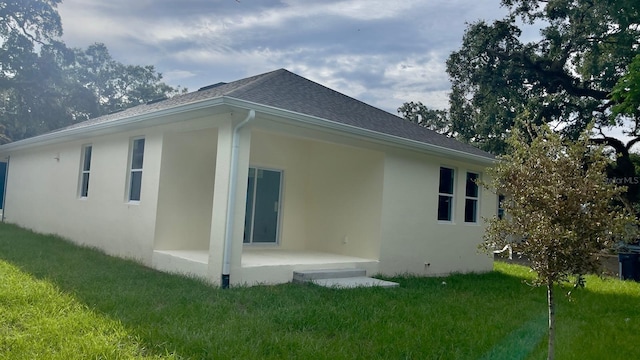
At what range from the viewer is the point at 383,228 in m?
9.10

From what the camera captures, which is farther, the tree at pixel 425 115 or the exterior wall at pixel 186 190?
the tree at pixel 425 115

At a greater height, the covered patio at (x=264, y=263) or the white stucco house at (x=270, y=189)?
the white stucco house at (x=270, y=189)

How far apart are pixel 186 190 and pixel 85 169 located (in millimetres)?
3962

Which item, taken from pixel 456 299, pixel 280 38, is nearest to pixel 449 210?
pixel 456 299

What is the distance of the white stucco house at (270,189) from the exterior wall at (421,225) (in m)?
0.03

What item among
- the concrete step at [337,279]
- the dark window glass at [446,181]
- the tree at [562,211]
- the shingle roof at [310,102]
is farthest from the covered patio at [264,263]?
the tree at [562,211]

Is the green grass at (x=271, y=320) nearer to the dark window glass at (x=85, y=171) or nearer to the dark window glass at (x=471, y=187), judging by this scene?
the dark window glass at (x=85, y=171)

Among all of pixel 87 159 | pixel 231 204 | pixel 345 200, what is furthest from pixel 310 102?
pixel 87 159

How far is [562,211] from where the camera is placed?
3.55 meters

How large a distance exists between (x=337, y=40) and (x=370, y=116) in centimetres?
297

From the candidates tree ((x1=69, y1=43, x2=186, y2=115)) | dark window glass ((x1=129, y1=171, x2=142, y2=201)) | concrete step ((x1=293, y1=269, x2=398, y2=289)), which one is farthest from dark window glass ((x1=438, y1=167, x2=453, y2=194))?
tree ((x1=69, y1=43, x2=186, y2=115))

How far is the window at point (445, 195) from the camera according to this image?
1044 centimetres

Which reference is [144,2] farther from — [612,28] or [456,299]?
[612,28]

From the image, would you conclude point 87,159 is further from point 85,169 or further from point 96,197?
point 96,197
